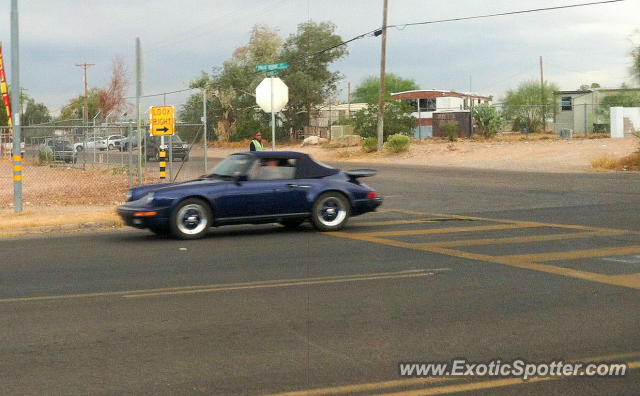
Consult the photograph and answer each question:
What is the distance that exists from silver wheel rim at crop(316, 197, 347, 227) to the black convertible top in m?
0.48

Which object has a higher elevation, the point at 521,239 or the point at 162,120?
the point at 162,120

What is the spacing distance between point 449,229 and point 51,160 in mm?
29188

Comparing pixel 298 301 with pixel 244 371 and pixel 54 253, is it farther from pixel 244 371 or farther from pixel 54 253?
pixel 54 253

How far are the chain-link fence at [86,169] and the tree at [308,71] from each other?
22.5 meters

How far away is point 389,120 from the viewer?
181 feet

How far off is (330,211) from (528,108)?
57458mm

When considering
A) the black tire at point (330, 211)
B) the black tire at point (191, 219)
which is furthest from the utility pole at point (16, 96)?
the black tire at point (330, 211)

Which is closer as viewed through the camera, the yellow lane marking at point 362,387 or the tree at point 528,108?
the yellow lane marking at point 362,387

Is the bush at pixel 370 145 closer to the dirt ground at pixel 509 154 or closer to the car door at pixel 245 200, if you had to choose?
the dirt ground at pixel 509 154

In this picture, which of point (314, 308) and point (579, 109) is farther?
point (579, 109)

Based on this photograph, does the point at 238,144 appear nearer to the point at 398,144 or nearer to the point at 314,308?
the point at 398,144

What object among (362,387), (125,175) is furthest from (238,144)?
(362,387)

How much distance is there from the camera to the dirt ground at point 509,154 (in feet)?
127

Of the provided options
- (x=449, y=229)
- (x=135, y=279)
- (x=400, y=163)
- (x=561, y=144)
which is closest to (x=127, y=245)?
(x=135, y=279)
